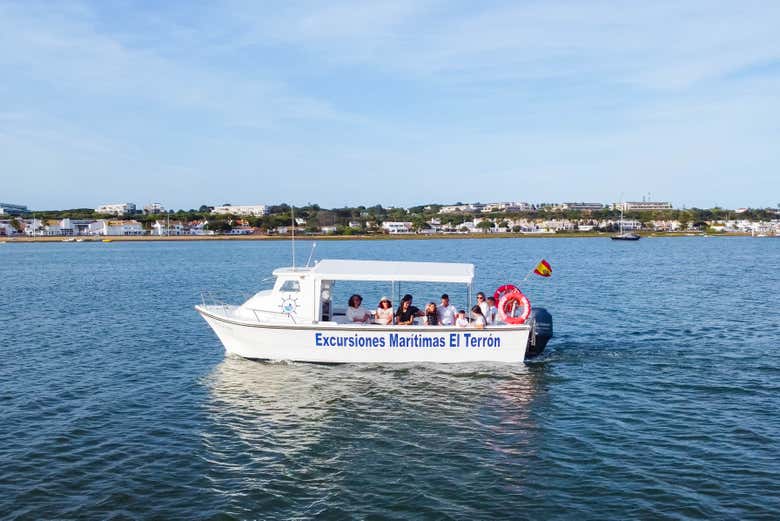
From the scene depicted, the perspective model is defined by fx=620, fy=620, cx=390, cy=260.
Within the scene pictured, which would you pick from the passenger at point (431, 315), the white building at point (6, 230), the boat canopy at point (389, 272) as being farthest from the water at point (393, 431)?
the white building at point (6, 230)

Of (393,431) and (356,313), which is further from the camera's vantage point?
(356,313)

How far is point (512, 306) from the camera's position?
64.5 ft

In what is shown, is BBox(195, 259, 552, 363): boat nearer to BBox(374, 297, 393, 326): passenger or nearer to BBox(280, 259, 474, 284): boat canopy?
BBox(280, 259, 474, 284): boat canopy

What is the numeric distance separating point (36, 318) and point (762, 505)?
3074 cm

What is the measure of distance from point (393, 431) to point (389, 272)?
247 inches

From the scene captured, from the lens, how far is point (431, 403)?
1574cm

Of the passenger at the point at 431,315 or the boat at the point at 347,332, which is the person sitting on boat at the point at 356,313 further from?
the passenger at the point at 431,315

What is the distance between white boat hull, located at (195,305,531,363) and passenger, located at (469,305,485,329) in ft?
0.51

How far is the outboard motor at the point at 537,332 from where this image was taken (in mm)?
19406

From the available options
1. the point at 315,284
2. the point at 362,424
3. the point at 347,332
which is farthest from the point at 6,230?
the point at 362,424

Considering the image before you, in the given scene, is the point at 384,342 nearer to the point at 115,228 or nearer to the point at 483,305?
the point at 483,305

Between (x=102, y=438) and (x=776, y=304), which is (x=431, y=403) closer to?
(x=102, y=438)

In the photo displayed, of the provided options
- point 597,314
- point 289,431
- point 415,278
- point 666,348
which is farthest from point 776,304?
point 289,431

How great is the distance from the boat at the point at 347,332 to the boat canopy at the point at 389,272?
1.2 inches
